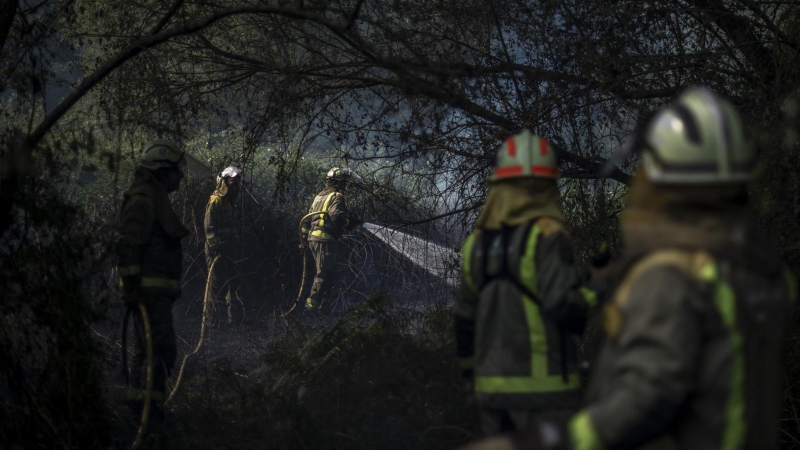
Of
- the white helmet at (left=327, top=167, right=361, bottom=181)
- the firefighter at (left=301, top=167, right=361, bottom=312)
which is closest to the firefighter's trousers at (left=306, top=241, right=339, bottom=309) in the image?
the firefighter at (left=301, top=167, right=361, bottom=312)

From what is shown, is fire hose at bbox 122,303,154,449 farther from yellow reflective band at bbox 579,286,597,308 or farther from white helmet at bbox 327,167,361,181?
yellow reflective band at bbox 579,286,597,308

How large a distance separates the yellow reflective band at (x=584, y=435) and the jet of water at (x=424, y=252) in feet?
17.1

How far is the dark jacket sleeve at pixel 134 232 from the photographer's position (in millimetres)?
5914

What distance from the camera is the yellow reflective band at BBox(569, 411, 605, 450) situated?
166cm

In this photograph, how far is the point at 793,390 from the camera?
4941 mm

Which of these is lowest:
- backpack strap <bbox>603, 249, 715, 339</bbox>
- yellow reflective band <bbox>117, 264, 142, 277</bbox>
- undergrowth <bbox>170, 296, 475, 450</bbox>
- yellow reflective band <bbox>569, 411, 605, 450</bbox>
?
undergrowth <bbox>170, 296, 475, 450</bbox>

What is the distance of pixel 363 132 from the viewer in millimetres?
6824

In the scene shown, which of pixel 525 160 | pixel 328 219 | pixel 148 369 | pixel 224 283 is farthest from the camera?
pixel 328 219

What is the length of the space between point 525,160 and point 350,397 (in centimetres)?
287

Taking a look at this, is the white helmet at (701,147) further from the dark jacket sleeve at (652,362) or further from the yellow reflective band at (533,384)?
the yellow reflective band at (533,384)

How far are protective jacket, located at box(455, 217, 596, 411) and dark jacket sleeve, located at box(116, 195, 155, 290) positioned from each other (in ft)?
11.4

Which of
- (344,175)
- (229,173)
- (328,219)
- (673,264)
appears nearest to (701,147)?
(673,264)

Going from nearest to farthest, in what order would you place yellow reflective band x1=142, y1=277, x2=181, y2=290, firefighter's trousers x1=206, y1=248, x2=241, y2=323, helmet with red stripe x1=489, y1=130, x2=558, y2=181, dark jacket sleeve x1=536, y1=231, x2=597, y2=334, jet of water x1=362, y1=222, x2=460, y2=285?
dark jacket sleeve x1=536, y1=231, x2=597, y2=334 < helmet with red stripe x1=489, y1=130, x2=558, y2=181 < yellow reflective band x1=142, y1=277, x2=181, y2=290 < jet of water x1=362, y1=222, x2=460, y2=285 < firefighter's trousers x1=206, y1=248, x2=241, y2=323

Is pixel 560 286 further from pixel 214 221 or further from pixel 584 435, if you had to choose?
pixel 214 221
